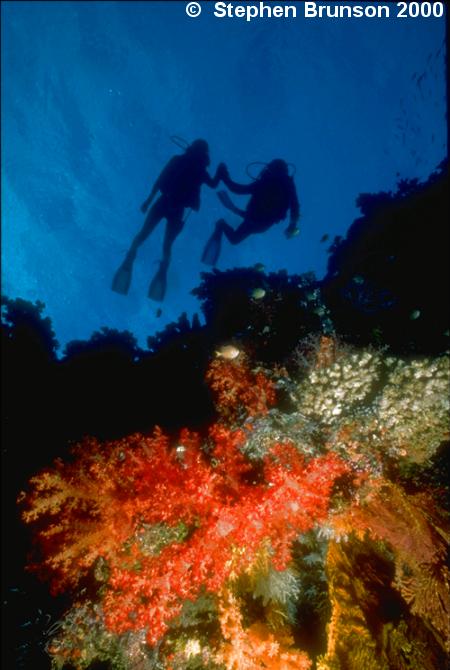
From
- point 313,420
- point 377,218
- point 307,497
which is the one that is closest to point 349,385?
point 313,420

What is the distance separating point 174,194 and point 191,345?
5320mm

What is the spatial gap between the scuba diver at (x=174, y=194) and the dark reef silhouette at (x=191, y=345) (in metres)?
2.87

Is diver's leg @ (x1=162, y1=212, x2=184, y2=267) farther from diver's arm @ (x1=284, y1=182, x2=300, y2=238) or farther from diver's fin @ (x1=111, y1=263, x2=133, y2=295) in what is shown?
diver's arm @ (x1=284, y1=182, x2=300, y2=238)

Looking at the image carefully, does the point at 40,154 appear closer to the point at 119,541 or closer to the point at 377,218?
the point at 377,218

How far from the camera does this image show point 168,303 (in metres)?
58.2

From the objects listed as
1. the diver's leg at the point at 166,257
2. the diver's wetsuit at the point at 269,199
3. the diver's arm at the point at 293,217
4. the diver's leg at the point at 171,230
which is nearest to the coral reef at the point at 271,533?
the diver's arm at the point at 293,217

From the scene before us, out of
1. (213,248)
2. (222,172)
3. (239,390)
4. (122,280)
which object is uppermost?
→ (213,248)

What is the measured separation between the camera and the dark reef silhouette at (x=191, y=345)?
589 cm

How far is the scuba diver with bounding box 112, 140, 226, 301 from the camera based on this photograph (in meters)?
10.1

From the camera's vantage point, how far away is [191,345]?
7586 millimetres

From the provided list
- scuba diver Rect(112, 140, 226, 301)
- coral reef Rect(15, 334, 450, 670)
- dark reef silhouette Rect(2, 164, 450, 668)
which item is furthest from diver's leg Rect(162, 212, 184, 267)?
coral reef Rect(15, 334, 450, 670)

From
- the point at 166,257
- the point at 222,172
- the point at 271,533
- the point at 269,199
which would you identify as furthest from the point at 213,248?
the point at 271,533

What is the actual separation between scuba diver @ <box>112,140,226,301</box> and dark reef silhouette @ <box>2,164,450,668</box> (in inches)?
113

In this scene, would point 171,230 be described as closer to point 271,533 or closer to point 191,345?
point 191,345
